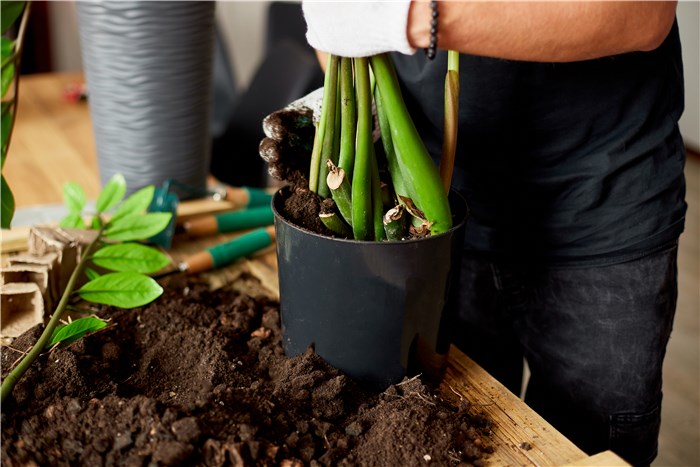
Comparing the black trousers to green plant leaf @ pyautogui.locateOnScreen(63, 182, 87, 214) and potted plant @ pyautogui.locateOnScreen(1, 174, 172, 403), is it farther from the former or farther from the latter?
green plant leaf @ pyautogui.locateOnScreen(63, 182, 87, 214)

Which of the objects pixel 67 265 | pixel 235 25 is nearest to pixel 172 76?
pixel 67 265

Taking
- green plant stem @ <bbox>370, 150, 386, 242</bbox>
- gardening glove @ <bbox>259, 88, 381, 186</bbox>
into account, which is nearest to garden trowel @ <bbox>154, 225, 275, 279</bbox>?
gardening glove @ <bbox>259, 88, 381, 186</bbox>

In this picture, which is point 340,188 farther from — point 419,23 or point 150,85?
point 150,85

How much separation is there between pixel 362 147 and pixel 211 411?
317mm

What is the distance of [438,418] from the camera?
77cm

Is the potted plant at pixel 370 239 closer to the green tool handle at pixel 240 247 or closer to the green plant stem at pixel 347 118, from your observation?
the green plant stem at pixel 347 118

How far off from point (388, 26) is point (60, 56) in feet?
14.6

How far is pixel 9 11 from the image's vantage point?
3.43 ft

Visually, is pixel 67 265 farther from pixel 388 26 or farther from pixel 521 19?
pixel 521 19

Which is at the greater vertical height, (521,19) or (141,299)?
(521,19)

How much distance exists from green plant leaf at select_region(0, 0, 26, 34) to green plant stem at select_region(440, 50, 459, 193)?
2.12ft

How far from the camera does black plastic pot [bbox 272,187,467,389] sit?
0.78m

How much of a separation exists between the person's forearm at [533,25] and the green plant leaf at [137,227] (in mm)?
533

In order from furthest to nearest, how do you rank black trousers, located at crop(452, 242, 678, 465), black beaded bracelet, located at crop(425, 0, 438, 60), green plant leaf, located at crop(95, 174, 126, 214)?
green plant leaf, located at crop(95, 174, 126, 214)
black trousers, located at crop(452, 242, 678, 465)
black beaded bracelet, located at crop(425, 0, 438, 60)
